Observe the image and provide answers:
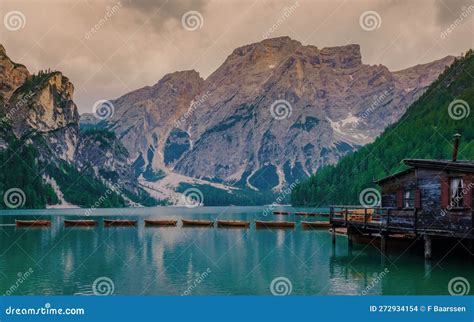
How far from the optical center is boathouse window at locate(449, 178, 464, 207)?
36938mm

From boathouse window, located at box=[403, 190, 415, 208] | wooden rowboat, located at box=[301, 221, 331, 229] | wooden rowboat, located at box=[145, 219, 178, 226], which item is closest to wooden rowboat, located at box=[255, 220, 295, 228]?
wooden rowboat, located at box=[301, 221, 331, 229]

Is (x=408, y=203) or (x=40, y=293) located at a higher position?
(x=408, y=203)

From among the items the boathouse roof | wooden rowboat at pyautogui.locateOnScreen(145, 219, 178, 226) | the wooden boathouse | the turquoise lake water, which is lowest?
wooden rowboat at pyautogui.locateOnScreen(145, 219, 178, 226)

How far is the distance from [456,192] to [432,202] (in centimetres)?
261

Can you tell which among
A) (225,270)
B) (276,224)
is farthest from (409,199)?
(276,224)

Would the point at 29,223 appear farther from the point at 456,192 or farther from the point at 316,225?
the point at 456,192

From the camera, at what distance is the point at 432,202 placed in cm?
3978

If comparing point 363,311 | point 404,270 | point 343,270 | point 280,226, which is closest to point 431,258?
point 404,270

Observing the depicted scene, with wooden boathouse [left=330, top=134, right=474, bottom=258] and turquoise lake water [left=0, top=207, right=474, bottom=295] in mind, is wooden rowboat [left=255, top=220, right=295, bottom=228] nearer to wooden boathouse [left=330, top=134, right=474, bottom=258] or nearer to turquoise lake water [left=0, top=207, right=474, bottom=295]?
turquoise lake water [left=0, top=207, right=474, bottom=295]

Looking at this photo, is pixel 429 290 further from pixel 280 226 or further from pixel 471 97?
pixel 471 97

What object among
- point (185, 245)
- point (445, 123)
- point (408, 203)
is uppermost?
point (445, 123)

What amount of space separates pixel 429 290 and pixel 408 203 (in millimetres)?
13034

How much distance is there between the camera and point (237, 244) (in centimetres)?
6588

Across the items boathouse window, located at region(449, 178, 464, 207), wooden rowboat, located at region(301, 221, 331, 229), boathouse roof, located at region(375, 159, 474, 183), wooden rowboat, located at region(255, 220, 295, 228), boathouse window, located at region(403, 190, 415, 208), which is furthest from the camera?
wooden rowboat, located at region(255, 220, 295, 228)
